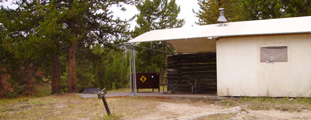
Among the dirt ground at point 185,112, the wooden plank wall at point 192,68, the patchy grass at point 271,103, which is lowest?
the dirt ground at point 185,112

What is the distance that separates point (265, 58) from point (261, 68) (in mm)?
336

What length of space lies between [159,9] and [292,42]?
16208 mm

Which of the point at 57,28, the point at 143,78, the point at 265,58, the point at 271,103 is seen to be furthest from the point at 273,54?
the point at 57,28

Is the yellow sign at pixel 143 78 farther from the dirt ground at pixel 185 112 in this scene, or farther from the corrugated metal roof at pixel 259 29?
the dirt ground at pixel 185 112

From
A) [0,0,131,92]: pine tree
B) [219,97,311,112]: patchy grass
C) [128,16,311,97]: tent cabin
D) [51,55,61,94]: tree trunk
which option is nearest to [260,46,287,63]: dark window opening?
[128,16,311,97]: tent cabin

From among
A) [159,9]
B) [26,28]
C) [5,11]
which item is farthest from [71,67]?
[159,9]

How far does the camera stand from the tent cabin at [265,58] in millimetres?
8758

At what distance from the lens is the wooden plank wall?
12191 mm

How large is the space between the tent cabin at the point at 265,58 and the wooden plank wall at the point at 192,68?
234 centimetres

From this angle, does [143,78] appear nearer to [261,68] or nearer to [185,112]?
[261,68]

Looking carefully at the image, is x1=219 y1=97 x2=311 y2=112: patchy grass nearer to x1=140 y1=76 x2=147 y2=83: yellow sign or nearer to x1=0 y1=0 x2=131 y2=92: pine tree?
x1=140 y1=76 x2=147 y2=83: yellow sign

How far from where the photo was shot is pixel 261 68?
9148 millimetres

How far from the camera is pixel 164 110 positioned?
759 centimetres

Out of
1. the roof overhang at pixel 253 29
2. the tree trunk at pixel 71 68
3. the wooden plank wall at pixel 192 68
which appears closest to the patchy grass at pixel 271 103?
the roof overhang at pixel 253 29
